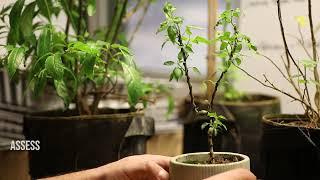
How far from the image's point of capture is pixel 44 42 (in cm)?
111

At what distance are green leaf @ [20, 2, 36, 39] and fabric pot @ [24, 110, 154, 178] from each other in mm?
226

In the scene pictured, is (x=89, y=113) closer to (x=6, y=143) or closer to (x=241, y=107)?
(x=6, y=143)

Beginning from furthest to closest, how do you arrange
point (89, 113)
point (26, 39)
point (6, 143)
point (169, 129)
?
point (169, 129)
point (6, 143)
point (89, 113)
point (26, 39)

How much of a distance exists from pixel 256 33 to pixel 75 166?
3.00 feet

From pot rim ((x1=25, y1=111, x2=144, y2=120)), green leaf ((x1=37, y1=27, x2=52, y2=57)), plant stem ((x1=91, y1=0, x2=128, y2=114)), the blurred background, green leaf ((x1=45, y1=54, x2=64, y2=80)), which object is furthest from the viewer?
the blurred background

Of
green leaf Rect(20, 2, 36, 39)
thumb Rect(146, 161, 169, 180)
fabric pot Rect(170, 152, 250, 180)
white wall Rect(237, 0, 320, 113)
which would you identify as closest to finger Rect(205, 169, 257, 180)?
fabric pot Rect(170, 152, 250, 180)

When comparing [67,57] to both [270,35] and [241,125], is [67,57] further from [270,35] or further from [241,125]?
[270,35]

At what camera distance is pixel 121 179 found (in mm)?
972

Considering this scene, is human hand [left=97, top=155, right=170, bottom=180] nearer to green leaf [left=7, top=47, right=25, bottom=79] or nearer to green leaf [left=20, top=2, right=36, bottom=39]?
green leaf [left=7, top=47, right=25, bottom=79]

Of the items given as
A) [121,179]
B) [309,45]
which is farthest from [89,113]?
[309,45]

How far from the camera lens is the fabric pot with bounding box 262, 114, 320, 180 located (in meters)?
0.98

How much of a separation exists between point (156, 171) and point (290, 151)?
0.30 m

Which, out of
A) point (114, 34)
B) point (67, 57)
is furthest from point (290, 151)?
point (114, 34)

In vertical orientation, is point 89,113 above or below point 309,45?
below
